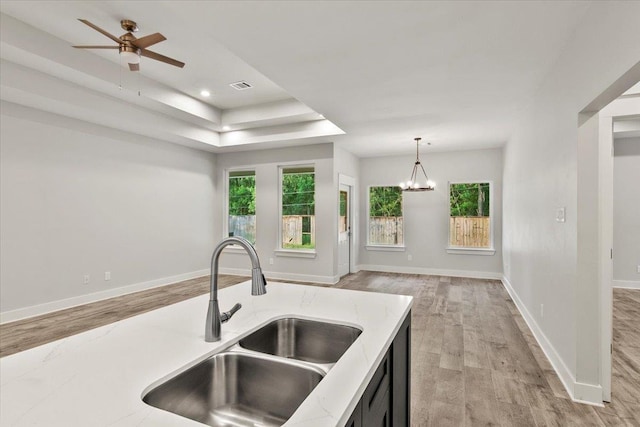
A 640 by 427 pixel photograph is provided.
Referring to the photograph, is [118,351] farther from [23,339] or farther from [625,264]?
[625,264]

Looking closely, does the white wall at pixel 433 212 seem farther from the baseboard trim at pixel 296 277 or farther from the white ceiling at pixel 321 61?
the baseboard trim at pixel 296 277

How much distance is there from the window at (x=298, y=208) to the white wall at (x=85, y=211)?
187 centimetres

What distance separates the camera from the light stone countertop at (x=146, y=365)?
76 centimetres

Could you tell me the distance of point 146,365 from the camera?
39.9 inches

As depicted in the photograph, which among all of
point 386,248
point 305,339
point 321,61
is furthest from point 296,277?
point 305,339

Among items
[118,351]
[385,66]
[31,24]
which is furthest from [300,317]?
[31,24]

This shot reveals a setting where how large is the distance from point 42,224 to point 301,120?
3969 millimetres

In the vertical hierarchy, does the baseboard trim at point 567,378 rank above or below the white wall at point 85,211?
below

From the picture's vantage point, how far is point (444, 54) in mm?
2719

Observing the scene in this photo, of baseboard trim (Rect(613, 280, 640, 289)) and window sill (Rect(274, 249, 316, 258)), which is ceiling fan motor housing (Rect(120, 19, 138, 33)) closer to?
window sill (Rect(274, 249, 316, 258))

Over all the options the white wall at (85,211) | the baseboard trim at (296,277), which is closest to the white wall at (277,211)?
the baseboard trim at (296,277)

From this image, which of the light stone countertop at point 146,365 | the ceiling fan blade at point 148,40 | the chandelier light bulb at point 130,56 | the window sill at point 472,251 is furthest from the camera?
the window sill at point 472,251

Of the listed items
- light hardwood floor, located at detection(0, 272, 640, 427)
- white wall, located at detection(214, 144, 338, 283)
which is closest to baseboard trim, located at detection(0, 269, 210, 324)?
light hardwood floor, located at detection(0, 272, 640, 427)

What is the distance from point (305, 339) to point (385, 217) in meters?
6.13
